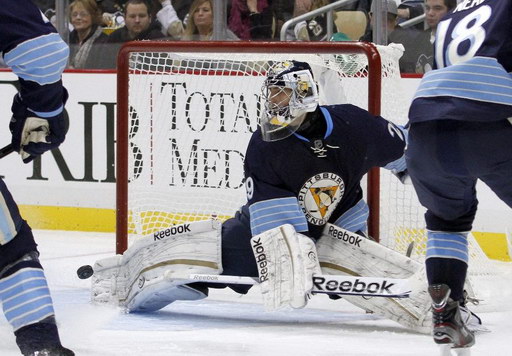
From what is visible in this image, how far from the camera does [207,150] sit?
15.9 ft

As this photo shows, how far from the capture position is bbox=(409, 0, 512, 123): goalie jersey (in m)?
2.51

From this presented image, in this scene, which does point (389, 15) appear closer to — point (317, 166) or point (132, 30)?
point (132, 30)

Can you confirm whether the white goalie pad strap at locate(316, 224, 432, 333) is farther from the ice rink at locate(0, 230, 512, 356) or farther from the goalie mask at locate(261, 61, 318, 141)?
the goalie mask at locate(261, 61, 318, 141)

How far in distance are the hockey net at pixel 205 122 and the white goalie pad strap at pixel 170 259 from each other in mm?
454

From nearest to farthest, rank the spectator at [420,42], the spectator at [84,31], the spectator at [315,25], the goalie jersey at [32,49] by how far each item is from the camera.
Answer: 1. the goalie jersey at [32,49]
2. the spectator at [420,42]
3. the spectator at [315,25]
4. the spectator at [84,31]

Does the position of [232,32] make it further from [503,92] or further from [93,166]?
Answer: [503,92]

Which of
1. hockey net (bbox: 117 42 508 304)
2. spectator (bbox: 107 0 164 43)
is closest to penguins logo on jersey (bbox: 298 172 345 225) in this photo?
hockey net (bbox: 117 42 508 304)

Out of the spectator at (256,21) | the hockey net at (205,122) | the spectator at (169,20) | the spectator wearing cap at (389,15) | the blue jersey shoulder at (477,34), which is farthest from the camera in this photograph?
the spectator at (169,20)

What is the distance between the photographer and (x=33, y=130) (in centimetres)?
279

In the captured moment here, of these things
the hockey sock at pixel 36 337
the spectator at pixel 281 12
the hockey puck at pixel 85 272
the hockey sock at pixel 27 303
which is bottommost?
the hockey puck at pixel 85 272

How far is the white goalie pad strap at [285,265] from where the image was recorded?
3232 millimetres

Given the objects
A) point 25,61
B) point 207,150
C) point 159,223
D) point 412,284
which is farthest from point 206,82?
point 25,61

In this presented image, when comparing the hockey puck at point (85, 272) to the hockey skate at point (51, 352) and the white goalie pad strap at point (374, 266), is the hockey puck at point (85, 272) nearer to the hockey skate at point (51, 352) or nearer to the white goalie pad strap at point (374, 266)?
the white goalie pad strap at point (374, 266)

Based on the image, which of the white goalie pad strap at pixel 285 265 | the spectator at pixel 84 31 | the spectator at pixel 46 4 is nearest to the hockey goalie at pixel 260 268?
the white goalie pad strap at pixel 285 265
